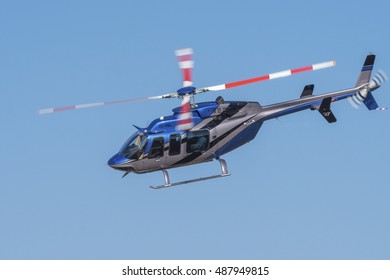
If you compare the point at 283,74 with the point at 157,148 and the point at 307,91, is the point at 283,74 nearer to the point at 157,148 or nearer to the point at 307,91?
the point at 307,91

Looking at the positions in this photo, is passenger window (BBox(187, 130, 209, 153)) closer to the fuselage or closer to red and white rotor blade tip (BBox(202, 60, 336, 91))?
the fuselage

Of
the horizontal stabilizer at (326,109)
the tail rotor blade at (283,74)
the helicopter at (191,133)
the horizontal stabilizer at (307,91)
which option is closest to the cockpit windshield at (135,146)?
Result: the helicopter at (191,133)

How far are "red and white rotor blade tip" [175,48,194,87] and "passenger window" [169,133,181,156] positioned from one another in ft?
7.16

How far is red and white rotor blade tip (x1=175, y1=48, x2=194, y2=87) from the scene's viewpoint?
34.1 meters

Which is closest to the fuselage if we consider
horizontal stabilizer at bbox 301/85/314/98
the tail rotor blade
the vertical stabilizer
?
horizontal stabilizer at bbox 301/85/314/98

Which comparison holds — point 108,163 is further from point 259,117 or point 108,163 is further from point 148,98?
point 259,117

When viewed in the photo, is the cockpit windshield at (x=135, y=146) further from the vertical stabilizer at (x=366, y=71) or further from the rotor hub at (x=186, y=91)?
the vertical stabilizer at (x=366, y=71)

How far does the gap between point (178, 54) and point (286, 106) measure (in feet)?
19.2

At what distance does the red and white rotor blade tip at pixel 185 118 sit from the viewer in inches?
1410

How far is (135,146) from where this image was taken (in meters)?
35.8

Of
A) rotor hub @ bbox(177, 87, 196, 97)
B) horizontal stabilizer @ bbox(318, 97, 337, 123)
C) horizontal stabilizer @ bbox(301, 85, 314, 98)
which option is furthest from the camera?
horizontal stabilizer @ bbox(301, 85, 314, 98)

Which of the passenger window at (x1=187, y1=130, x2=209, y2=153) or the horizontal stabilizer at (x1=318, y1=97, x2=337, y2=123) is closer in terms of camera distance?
the passenger window at (x1=187, y1=130, x2=209, y2=153)

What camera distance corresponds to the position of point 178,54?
112 ft
